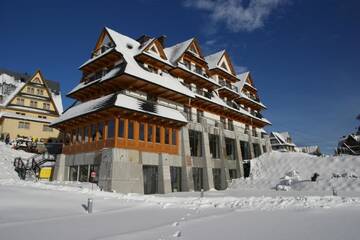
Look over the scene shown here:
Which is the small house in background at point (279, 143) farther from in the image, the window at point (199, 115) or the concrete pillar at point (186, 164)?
the concrete pillar at point (186, 164)

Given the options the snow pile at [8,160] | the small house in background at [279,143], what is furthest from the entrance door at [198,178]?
the small house in background at [279,143]

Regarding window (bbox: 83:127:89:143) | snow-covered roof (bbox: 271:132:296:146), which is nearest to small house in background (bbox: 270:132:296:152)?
snow-covered roof (bbox: 271:132:296:146)

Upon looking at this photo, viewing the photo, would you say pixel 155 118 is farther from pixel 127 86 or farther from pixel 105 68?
pixel 105 68

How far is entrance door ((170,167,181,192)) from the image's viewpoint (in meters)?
29.5

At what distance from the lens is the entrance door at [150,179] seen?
26.8 meters

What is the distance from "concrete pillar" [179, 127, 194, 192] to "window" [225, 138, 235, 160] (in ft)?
34.3

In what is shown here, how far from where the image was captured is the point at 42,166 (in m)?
32.5

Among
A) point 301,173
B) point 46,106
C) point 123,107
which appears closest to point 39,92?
point 46,106

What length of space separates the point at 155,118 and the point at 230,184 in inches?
644

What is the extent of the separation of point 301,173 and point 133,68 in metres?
24.0

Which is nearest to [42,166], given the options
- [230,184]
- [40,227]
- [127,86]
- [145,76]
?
[127,86]

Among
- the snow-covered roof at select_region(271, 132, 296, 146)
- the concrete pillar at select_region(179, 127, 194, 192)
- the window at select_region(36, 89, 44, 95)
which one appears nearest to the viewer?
the concrete pillar at select_region(179, 127, 194, 192)

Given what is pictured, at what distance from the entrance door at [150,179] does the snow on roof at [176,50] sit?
47.7ft

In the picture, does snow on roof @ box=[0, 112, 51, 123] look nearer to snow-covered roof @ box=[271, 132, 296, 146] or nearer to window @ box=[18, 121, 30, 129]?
window @ box=[18, 121, 30, 129]
